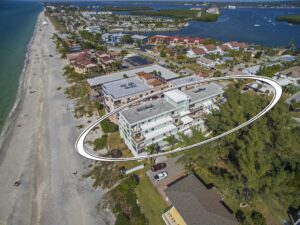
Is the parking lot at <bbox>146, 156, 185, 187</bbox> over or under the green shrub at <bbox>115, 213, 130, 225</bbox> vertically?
under

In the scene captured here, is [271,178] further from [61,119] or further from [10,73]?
[10,73]

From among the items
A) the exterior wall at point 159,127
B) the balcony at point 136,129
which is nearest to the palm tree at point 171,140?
the exterior wall at point 159,127

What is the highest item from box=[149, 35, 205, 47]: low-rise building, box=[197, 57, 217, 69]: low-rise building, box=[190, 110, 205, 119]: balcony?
box=[190, 110, 205, 119]: balcony

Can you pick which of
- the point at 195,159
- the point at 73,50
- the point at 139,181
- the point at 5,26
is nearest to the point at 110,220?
the point at 139,181

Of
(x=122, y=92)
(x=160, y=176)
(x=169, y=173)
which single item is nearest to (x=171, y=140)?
(x=169, y=173)

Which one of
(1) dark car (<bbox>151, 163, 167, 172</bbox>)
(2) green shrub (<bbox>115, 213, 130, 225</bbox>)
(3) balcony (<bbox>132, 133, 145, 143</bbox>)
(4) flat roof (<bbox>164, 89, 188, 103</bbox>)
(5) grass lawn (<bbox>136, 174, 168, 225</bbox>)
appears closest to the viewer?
(2) green shrub (<bbox>115, 213, 130, 225</bbox>)

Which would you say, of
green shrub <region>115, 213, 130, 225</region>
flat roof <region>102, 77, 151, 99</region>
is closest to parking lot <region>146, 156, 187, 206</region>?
green shrub <region>115, 213, 130, 225</region>

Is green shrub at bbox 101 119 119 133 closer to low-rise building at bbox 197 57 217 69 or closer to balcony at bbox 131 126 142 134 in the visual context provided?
balcony at bbox 131 126 142 134

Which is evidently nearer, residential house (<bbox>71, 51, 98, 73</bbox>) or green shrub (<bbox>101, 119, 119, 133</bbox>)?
green shrub (<bbox>101, 119, 119, 133</bbox>)
